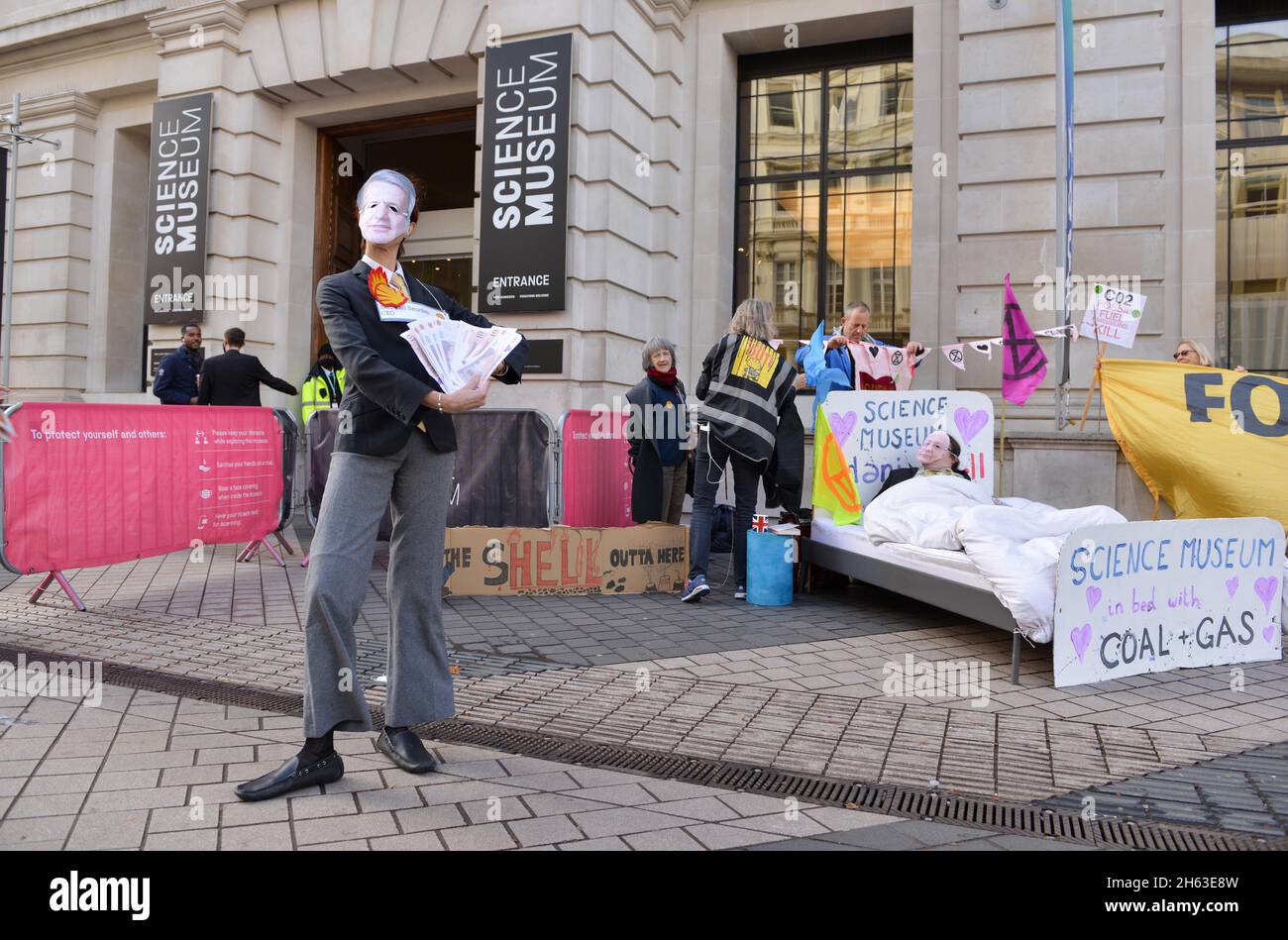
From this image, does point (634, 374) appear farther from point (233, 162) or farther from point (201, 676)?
point (201, 676)

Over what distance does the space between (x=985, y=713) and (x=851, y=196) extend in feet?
35.0

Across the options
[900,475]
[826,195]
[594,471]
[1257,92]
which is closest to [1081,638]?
[900,475]

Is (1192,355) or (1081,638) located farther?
(1192,355)

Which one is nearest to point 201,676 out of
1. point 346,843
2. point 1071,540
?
point 346,843

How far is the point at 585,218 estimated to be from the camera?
11.5 m

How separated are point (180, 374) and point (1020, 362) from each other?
32.1 feet

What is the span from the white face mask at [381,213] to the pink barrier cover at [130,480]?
3.87 m

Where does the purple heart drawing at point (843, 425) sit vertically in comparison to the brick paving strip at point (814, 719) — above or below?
above

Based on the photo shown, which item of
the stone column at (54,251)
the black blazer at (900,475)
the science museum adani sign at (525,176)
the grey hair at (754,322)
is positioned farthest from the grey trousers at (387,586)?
the stone column at (54,251)

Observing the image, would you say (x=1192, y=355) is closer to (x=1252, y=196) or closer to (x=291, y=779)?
(x=1252, y=196)

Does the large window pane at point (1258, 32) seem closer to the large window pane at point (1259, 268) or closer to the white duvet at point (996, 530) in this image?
the large window pane at point (1259, 268)

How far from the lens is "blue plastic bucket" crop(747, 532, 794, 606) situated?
6734mm

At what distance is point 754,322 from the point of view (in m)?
6.86

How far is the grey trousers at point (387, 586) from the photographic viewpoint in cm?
307
